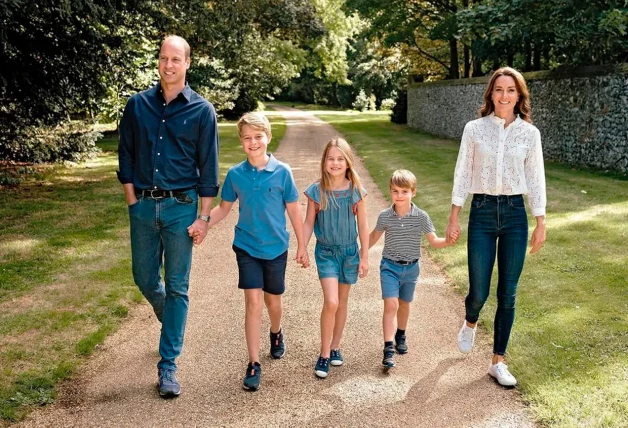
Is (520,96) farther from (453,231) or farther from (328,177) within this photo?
(328,177)

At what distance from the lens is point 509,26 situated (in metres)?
13.2

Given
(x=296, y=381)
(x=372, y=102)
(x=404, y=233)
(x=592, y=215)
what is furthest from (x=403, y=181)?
(x=372, y=102)

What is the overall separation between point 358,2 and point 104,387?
24625 millimetres

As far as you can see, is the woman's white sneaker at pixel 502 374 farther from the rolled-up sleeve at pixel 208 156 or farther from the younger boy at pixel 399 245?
the rolled-up sleeve at pixel 208 156

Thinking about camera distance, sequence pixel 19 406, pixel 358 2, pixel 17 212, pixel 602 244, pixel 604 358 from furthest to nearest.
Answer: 1. pixel 358 2
2. pixel 17 212
3. pixel 602 244
4. pixel 604 358
5. pixel 19 406

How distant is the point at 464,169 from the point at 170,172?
196cm

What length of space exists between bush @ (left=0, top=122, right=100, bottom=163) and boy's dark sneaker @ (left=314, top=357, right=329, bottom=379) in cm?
1197

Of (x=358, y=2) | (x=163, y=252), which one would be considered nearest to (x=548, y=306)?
(x=163, y=252)

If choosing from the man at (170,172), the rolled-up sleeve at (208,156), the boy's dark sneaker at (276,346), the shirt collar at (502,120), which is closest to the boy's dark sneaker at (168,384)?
the man at (170,172)

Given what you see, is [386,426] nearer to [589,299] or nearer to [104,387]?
[104,387]

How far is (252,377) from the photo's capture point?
416 centimetres

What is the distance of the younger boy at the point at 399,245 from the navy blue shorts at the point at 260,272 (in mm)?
795

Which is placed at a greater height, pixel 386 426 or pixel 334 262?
pixel 334 262

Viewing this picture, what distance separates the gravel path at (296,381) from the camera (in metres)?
3.77
